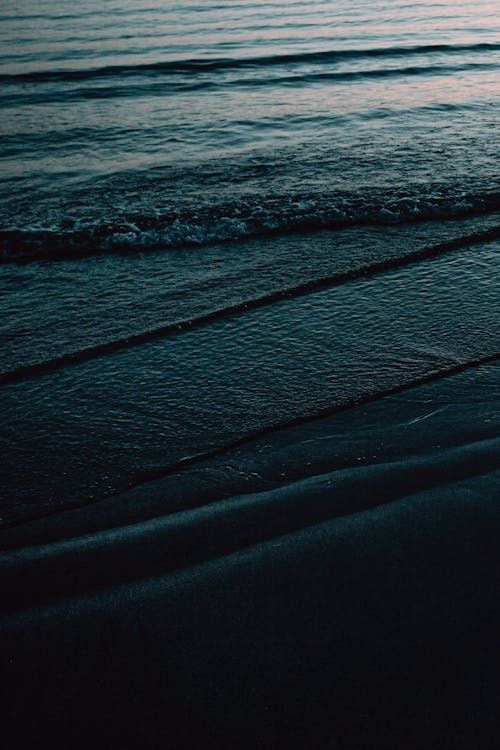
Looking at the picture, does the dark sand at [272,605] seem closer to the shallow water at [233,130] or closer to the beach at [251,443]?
the beach at [251,443]

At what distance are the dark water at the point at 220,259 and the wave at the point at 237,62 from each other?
0.90 meters

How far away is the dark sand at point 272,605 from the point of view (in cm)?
170

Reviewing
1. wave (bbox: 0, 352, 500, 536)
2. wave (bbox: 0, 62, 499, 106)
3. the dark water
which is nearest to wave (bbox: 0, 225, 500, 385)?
the dark water

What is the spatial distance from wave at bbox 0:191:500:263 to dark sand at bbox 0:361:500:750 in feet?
9.76

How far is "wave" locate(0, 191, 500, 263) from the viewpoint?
5.37m

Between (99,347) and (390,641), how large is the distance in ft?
8.14

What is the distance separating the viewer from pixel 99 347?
3881 millimetres

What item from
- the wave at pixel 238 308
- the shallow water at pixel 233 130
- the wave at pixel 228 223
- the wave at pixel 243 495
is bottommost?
the wave at pixel 243 495

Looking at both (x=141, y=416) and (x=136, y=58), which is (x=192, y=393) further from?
(x=136, y=58)

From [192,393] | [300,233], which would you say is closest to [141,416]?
[192,393]

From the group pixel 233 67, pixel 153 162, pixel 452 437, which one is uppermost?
pixel 233 67

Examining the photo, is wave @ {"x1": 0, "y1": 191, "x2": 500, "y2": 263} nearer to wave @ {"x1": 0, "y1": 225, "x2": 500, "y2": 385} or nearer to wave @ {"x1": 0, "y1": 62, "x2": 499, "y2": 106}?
wave @ {"x1": 0, "y1": 225, "x2": 500, "y2": 385}

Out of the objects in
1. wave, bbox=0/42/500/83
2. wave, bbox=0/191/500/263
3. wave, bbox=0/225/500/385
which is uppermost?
wave, bbox=0/42/500/83

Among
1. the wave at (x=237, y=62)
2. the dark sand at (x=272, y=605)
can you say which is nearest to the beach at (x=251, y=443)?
the dark sand at (x=272, y=605)
